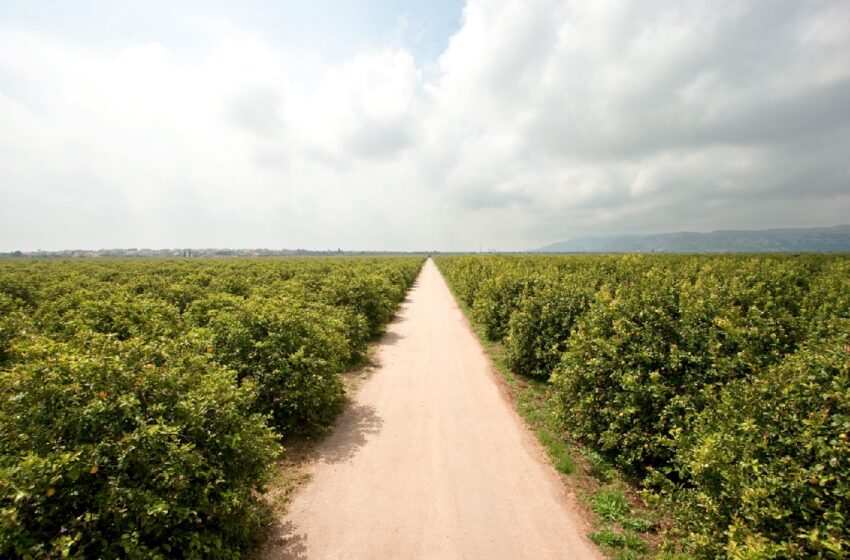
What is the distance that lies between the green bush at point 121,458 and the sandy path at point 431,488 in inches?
59.7

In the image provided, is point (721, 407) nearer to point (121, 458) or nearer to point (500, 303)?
point (121, 458)

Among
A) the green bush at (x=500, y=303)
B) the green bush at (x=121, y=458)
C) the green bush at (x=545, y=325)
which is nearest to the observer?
the green bush at (x=121, y=458)

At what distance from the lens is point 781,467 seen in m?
3.82

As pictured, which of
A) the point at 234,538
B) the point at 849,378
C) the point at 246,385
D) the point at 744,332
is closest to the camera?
the point at 849,378

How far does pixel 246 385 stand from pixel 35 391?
92.7 inches

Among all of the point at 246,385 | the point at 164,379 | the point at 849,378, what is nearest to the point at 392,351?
the point at 246,385

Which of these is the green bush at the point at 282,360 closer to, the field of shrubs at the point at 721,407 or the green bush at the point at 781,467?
the field of shrubs at the point at 721,407

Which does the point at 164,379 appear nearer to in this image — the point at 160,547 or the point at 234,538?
the point at 160,547

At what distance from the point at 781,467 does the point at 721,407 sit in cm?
123

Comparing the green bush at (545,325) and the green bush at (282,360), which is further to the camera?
the green bush at (545,325)

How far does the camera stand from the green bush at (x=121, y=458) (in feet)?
10.7

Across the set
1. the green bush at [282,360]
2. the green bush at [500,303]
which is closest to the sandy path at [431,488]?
the green bush at [282,360]

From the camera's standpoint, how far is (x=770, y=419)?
421cm

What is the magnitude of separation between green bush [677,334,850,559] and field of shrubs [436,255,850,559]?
0.01m
